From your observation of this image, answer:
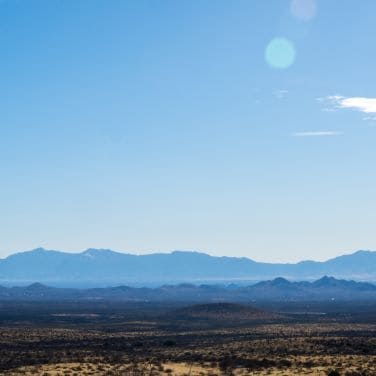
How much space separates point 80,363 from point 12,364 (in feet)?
17.2

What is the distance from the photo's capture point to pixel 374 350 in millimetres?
60156

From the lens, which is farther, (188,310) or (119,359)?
(188,310)

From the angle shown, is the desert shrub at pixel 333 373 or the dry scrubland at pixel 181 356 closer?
the desert shrub at pixel 333 373

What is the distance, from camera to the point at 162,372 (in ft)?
156

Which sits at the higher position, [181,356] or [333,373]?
[181,356]

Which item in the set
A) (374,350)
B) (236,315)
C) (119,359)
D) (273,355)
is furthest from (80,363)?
(236,315)

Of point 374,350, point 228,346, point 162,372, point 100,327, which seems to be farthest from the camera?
point 100,327

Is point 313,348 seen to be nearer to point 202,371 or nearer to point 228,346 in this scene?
point 228,346

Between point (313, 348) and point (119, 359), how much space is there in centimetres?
1899

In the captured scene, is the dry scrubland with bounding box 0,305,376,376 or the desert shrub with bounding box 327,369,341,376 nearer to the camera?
the desert shrub with bounding box 327,369,341,376

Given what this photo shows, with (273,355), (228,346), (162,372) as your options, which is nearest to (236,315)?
(228,346)

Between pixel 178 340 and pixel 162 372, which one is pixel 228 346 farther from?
pixel 162 372

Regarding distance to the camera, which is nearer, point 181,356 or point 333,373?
point 333,373

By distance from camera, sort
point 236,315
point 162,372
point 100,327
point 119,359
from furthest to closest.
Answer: point 236,315
point 100,327
point 119,359
point 162,372
